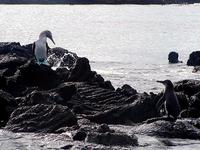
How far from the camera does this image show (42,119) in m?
18.8

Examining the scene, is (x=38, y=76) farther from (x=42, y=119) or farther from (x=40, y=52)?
(x=42, y=119)

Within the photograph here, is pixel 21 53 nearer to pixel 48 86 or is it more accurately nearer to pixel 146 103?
pixel 48 86

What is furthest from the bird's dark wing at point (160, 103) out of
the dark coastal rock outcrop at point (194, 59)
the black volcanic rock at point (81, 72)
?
the dark coastal rock outcrop at point (194, 59)

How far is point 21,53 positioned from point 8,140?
1917 cm

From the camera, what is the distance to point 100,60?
51.2m

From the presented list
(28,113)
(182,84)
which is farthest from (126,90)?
(28,113)

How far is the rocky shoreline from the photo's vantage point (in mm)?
18531

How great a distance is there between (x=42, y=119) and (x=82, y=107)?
11.1 ft

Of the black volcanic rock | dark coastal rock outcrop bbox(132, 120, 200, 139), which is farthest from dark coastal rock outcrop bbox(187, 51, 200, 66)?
dark coastal rock outcrop bbox(132, 120, 200, 139)

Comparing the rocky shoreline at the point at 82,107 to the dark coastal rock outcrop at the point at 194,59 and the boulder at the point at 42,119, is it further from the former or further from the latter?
the dark coastal rock outcrop at the point at 194,59

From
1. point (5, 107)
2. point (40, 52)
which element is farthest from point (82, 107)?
point (40, 52)

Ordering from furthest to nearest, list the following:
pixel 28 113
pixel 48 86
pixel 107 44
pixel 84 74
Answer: pixel 107 44 → pixel 84 74 → pixel 48 86 → pixel 28 113

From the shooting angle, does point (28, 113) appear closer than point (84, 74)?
Yes

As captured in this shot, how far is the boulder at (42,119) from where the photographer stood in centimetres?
1864
